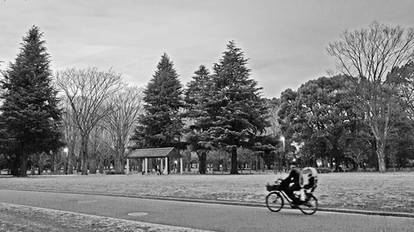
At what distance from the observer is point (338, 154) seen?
52156 millimetres

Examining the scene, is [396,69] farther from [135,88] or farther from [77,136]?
[77,136]

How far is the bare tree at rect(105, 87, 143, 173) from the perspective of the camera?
54938 millimetres

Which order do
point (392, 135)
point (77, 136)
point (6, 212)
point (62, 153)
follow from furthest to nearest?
1. point (62, 153)
2. point (77, 136)
3. point (392, 135)
4. point (6, 212)

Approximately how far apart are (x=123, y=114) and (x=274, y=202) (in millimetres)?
46556

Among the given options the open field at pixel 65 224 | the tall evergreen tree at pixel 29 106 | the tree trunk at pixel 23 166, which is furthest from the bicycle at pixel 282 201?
the tree trunk at pixel 23 166

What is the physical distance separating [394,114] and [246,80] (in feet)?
59.3

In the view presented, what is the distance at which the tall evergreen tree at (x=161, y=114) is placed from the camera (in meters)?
54.5

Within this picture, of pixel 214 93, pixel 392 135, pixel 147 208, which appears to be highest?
pixel 214 93

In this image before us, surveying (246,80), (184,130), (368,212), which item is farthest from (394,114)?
(368,212)

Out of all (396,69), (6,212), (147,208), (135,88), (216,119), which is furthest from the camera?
(135,88)

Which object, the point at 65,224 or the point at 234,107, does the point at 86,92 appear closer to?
the point at 234,107

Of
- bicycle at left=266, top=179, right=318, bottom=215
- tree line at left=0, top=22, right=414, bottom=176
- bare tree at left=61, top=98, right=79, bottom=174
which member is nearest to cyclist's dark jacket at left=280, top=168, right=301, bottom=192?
bicycle at left=266, top=179, right=318, bottom=215

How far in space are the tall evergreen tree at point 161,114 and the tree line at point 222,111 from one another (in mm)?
147

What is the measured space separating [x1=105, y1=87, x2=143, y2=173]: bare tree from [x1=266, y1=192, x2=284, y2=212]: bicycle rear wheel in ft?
147
